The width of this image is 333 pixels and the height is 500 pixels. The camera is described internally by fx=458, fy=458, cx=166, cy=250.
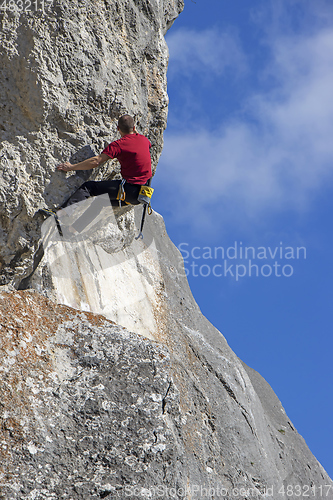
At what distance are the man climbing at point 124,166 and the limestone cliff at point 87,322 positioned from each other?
0.19 m

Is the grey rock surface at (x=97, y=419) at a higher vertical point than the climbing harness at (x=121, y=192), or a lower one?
lower

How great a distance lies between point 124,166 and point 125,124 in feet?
2.17

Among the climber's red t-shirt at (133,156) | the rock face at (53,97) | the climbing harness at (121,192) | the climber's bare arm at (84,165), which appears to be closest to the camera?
the rock face at (53,97)

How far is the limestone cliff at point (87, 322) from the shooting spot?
5.15 meters

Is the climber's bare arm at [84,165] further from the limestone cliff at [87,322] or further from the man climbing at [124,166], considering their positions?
the limestone cliff at [87,322]

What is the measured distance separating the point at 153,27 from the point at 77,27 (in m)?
1.82

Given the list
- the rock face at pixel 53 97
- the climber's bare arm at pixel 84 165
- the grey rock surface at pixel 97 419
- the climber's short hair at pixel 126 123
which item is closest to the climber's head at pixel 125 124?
the climber's short hair at pixel 126 123

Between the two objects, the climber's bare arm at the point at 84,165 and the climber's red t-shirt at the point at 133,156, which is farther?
the climber's red t-shirt at the point at 133,156

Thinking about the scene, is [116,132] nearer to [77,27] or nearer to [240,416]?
[77,27]

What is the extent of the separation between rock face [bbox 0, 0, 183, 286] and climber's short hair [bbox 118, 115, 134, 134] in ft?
0.72

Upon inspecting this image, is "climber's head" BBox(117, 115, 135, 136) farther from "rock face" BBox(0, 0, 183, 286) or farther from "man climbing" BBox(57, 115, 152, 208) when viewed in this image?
"rock face" BBox(0, 0, 183, 286)

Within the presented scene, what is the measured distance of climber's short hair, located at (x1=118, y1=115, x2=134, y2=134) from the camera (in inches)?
260

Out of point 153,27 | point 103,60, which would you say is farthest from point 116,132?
point 153,27

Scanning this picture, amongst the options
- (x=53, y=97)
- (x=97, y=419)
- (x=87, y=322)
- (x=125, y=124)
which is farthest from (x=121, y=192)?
(x=97, y=419)
